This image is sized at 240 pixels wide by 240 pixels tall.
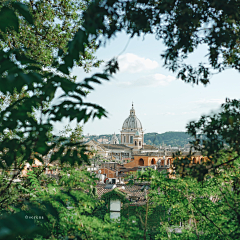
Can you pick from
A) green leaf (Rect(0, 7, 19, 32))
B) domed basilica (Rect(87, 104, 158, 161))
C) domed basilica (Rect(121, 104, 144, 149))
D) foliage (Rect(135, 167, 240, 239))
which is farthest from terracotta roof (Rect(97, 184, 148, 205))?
domed basilica (Rect(121, 104, 144, 149))

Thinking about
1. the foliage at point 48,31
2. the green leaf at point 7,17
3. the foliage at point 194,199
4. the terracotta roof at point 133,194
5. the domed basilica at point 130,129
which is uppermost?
the domed basilica at point 130,129

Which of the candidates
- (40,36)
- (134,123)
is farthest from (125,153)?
(40,36)

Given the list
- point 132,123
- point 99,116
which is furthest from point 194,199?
point 132,123

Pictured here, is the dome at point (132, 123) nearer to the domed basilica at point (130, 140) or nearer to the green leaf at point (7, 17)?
the domed basilica at point (130, 140)

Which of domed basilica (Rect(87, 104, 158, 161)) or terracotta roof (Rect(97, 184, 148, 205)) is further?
domed basilica (Rect(87, 104, 158, 161))

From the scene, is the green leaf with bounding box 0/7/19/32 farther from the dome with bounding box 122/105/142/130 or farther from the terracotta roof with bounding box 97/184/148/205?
the dome with bounding box 122/105/142/130

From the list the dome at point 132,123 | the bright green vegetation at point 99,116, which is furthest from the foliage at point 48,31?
the dome at point 132,123

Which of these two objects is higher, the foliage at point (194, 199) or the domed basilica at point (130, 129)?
the domed basilica at point (130, 129)

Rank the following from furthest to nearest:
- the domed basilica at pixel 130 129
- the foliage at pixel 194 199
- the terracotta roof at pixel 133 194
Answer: the domed basilica at pixel 130 129, the terracotta roof at pixel 133 194, the foliage at pixel 194 199

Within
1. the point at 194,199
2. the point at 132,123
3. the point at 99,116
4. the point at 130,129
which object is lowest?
the point at 194,199

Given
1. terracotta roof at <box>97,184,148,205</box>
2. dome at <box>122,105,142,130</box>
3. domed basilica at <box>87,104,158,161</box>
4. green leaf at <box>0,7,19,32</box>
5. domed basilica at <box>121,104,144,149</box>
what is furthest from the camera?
dome at <box>122,105,142,130</box>

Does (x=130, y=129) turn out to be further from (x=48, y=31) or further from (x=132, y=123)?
(x=48, y=31)

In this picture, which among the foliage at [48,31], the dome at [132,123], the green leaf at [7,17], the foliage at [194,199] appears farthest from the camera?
the dome at [132,123]

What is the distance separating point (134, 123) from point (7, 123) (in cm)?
10991
